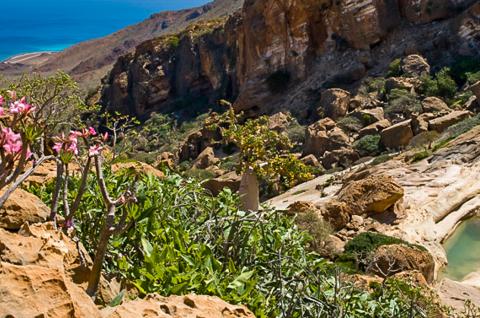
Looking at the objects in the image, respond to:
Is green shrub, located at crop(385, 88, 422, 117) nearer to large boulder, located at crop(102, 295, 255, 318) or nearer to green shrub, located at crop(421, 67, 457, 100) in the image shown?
green shrub, located at crop(421, 67, 457, 100)

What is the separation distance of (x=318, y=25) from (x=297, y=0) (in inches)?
109

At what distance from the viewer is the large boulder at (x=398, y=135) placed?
93.4 ft

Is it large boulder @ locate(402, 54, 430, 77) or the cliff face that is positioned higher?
the cliff face

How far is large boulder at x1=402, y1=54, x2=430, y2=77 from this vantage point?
39.5 m

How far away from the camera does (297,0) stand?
47438 mm

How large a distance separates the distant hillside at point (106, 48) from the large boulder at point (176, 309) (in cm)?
12955

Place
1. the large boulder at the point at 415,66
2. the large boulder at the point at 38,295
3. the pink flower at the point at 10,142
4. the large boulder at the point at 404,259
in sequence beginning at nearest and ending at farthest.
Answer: the large boulder at the point at 38,295, the pink flower at the point at 10,142, the large boulder at the point at 404,259, the large boulder at the point at 415,66

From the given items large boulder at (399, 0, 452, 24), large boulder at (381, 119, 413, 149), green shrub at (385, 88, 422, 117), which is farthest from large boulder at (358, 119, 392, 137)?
large boulder at (399, 0, 452, 24)

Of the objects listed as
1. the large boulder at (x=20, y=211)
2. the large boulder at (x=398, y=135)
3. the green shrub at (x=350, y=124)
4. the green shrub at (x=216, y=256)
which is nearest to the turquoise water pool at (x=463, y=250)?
the green shrub at (x=216, y=256)

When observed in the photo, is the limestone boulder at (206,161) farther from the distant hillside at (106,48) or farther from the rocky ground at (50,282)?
the distant hillside at (106,48)

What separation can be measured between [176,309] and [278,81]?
153ft

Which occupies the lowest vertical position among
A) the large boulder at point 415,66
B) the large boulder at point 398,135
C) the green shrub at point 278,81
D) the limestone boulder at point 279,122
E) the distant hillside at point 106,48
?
the large boulder at point 398,135

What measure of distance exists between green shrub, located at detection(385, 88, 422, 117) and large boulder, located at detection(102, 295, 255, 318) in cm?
3063

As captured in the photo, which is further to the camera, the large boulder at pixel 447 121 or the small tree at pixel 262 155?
the large boulder at pixel 447 121
